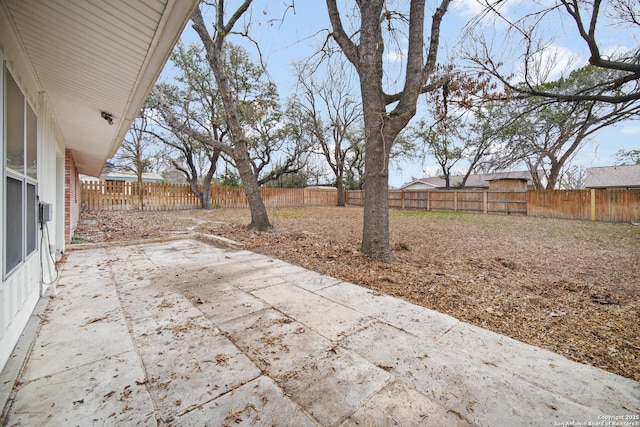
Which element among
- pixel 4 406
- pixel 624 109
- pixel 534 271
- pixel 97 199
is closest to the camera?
pixel 4 406

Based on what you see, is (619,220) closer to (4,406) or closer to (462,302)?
(462,302)

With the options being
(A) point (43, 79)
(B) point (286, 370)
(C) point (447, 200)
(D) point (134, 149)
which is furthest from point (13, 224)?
(D) point (134, 149)

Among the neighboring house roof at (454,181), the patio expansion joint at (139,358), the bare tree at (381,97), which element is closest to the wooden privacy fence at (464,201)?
the bare tree at (381,97)

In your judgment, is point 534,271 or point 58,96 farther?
point 534,271

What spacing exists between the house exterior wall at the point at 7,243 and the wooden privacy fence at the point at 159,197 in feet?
39.3

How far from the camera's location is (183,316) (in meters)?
2.33

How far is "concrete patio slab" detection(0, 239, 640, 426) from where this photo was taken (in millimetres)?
1292

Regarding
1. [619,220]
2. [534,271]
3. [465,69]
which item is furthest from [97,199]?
[619,220]

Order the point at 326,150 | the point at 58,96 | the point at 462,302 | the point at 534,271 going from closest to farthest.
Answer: the point at 462,302
the point at 58,96
the point at 534,271
the point at 326,150

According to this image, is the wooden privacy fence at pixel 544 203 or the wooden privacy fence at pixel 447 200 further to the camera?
the wooden privacy fence at pixel 447 200

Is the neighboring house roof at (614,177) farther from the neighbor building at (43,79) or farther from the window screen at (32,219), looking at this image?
the window screen at (32,219)

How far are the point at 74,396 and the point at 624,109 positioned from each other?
7258 millimetres

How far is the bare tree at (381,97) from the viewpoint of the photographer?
3.88 metres

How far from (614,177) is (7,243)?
34092mm
